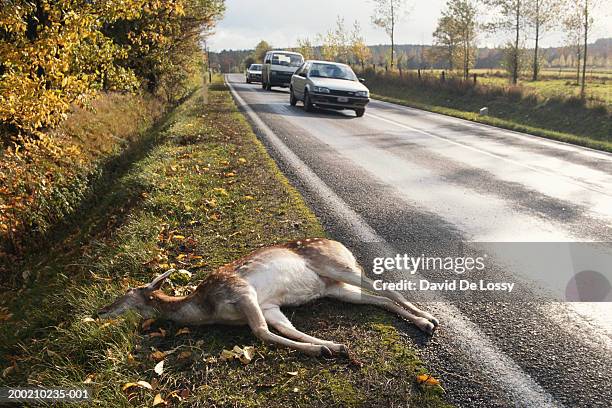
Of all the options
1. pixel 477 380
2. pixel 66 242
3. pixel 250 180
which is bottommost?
pixel 66 242

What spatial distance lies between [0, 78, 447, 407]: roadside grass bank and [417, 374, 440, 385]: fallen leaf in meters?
0.05

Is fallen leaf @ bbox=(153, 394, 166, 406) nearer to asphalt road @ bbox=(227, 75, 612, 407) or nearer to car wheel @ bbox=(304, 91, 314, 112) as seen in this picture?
asphalt road @ bbox=(227, 75, 612, 407)

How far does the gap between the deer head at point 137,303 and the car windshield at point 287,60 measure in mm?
27036

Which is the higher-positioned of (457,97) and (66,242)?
(457,97)

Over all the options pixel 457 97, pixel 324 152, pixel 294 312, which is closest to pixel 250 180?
pixel 324 152

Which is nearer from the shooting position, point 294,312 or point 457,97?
point 294,312

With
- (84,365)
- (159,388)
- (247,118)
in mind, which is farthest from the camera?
(247,118)

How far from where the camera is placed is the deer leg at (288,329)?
11.1 ft

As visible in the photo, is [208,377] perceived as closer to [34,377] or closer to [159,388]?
[159,388]

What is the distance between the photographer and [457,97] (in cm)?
2514

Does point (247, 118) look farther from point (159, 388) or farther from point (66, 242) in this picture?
point (159, 388)

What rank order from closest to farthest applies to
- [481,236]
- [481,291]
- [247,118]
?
[481,291] < [481,236] < [247,118]

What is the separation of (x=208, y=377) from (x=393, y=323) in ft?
4.59

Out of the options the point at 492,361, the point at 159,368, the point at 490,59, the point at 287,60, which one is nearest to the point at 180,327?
the point at 159,368
